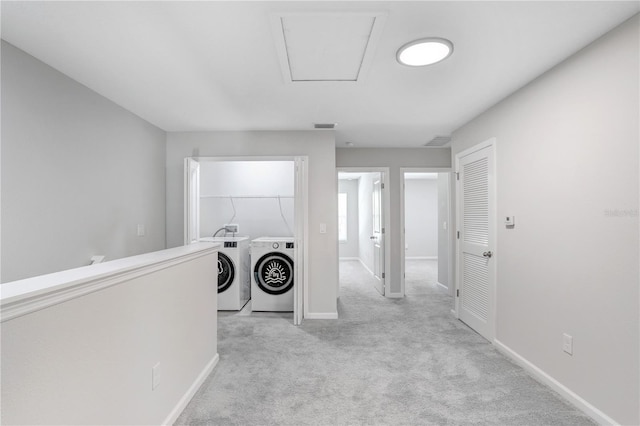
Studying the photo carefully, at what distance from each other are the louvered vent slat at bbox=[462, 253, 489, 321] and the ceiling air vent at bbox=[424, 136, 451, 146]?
67.4 inches

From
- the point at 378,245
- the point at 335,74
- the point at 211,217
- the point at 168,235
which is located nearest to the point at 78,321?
the point at 335,74

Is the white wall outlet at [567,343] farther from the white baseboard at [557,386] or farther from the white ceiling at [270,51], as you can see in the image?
the white ceiling at [270,51]

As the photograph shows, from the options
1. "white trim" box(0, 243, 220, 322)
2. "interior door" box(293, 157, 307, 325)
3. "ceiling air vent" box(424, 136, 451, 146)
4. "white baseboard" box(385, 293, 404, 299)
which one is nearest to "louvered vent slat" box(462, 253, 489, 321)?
"white baseboard" box(385, 293, 404, 299)

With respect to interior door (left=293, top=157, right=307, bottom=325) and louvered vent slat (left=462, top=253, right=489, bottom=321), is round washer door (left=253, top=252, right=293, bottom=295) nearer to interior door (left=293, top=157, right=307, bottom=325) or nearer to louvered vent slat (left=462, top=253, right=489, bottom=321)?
interior door (left=293, top=157, right=307, bottom=325)

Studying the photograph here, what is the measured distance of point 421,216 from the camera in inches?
354

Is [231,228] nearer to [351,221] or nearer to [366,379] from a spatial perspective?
[366,379]

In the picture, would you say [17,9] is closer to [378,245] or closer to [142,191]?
[142,191]

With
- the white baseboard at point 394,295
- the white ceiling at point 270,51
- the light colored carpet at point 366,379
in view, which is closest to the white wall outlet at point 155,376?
the light colored carpet at point 366,379

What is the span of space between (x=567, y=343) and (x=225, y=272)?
12.0ft

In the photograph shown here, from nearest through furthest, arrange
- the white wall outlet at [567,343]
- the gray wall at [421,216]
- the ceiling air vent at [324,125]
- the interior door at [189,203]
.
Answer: the white wall outlet at [567,343] → the ceiling air vent at [324,125] → the interior door at [189,203] → the gray wall at [421,216]

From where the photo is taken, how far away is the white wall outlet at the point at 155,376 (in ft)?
5.36

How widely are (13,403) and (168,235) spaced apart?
3.23m

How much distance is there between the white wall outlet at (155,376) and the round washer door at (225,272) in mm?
2537

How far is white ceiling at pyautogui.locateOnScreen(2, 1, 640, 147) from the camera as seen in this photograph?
161cm
